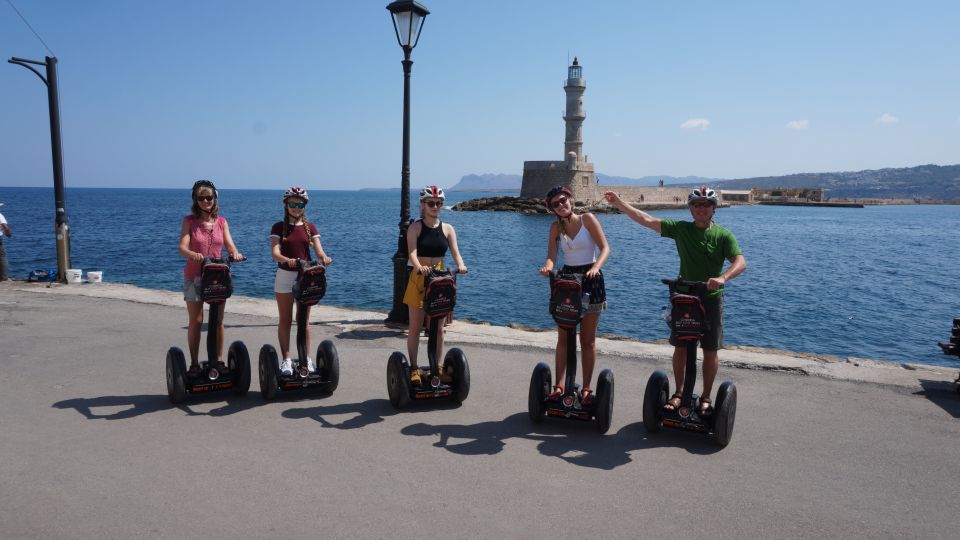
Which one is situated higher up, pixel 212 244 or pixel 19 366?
pixel 212 244

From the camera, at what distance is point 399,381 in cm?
623

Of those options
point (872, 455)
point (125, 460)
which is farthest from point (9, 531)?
point (872, 455)

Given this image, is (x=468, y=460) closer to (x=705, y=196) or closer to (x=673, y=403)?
(x=673, y=403)

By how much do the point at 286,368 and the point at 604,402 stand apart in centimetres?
315

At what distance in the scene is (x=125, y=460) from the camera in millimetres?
4988

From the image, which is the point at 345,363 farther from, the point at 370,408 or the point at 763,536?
the point at 763,536

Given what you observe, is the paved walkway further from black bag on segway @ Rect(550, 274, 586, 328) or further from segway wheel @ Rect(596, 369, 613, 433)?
black bag on segway @ Rect(550, 274, 586, 328)

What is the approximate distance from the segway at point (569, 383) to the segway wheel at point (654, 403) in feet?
0.99

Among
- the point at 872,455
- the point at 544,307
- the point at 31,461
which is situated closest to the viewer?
the point at 31,461

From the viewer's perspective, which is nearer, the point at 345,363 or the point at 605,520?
the point at 605,520

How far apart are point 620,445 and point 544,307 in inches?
863

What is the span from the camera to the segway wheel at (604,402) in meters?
5.63

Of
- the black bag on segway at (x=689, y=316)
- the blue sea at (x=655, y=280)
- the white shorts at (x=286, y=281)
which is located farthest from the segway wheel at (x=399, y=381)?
the blue sea at (x=655, y=280)

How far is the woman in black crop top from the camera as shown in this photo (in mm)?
6278
